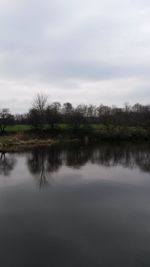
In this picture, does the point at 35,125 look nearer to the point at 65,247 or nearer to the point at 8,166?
the point at 8,166

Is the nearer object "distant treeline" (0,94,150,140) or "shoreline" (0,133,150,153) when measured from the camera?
"shoreline" (0,133,150,153)

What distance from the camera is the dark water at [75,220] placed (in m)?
5.75

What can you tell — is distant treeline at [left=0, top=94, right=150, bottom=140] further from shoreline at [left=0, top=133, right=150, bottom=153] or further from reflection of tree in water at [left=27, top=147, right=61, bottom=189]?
reflection of tree in water at [left=27, top=147, right=61, bottom=189]

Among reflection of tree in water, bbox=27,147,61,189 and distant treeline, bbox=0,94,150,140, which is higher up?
distant treeline, bbox=0,94,150,140

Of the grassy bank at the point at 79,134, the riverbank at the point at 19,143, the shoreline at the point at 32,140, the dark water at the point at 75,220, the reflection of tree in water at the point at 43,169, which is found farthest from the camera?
the grassy bank at the point at 79,134

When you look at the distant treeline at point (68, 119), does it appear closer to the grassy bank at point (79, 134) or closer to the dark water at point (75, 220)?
the grassy bank at point (79, 134)

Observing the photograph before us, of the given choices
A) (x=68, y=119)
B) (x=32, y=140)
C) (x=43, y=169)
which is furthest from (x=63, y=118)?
(x=43, y=169)

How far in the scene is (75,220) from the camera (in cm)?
786

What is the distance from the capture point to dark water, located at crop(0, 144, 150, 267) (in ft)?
18.9

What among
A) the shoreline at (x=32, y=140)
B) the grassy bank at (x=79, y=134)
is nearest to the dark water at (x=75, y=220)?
the shoreline at (x=32, y=140)

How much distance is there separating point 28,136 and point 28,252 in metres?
33.7

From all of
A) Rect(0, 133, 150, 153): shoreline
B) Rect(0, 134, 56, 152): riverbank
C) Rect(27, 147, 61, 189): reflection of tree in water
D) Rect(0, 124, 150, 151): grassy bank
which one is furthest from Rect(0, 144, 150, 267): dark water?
Rect(0, 124, 150, 151): grassy bank

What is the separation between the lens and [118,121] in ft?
161

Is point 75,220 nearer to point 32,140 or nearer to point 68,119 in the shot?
point 32,140
